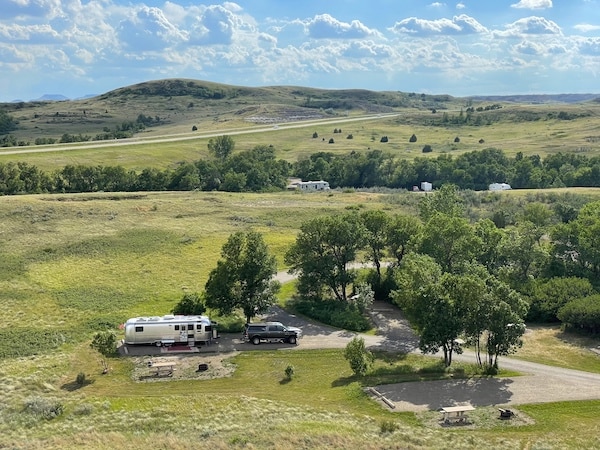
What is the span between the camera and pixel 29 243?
232 feet

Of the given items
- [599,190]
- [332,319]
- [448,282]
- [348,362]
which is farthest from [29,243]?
[599,190]

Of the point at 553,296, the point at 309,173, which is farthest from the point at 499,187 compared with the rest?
the point at 553,296

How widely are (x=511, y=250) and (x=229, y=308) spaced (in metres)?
29.8

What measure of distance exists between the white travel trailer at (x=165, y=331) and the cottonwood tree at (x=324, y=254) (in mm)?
13581

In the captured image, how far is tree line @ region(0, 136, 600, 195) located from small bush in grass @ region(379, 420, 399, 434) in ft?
300

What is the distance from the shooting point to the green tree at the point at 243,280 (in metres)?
48.1

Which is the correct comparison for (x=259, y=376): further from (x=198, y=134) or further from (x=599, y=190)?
(x=198, y=134)

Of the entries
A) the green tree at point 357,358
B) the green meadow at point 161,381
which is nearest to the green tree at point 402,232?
the green meadow at point 161,381

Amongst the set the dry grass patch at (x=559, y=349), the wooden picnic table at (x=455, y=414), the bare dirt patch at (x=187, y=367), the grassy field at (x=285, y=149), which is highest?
the grassy field at (x=285, y=149)

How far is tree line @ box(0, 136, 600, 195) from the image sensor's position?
10983cm

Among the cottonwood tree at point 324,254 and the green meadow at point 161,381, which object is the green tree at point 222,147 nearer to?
the green meadow at point 161,381

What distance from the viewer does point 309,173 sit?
475 ft

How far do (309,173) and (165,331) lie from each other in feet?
340

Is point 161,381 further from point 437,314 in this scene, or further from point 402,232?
point 402,232
